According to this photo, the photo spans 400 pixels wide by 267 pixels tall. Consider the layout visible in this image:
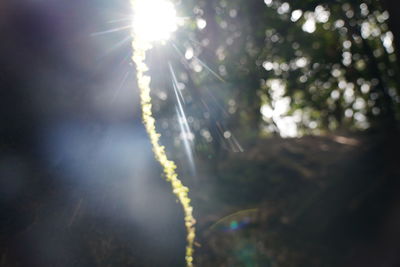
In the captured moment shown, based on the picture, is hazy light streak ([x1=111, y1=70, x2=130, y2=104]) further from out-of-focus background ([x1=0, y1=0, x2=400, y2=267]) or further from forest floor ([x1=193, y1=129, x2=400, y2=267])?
forest floor ([x1=193, y1=129, x2=400, y2=267])

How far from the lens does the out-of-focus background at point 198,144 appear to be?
3580 millimetres

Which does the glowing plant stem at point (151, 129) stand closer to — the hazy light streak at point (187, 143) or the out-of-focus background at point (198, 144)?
the out-of-focus background at point (198, 144)

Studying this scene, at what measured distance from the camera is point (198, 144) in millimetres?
14930

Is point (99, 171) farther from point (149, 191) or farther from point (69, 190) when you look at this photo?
point (149, 191)

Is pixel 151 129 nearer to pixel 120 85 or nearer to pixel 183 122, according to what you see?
pixel 120 85

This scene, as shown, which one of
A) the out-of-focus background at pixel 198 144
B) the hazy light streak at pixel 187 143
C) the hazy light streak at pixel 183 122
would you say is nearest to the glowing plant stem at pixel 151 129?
the out-of-focus background at pixel 198 144

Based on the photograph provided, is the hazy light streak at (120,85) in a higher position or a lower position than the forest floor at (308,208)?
higher

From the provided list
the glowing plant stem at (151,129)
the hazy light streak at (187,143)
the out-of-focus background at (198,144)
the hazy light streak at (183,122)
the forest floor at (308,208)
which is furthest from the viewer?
the hazy light streak at (187,143)

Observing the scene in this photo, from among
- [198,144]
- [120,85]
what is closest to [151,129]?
[120,85]

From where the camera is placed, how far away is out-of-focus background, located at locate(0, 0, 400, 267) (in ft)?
11.7

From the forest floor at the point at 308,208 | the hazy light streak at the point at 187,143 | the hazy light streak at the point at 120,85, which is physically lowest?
the forest floor at the point at 308,208

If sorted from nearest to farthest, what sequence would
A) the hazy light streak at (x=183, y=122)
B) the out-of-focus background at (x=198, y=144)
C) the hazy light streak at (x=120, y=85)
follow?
the out-of-focus background at (x=198, y=144)
the hazy light streak at (x=120, y=85)
the hazy light streak at (x=183, y=122)

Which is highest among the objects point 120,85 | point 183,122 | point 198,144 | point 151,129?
point 183,122

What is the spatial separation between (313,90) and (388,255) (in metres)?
6.92
